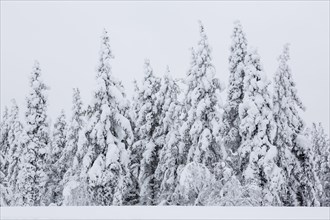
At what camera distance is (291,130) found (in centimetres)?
2836

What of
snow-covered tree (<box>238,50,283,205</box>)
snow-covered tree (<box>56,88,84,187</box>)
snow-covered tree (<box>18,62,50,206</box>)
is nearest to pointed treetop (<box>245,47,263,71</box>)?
→ snow-covered tree (<box>238,50,283,205</box>)

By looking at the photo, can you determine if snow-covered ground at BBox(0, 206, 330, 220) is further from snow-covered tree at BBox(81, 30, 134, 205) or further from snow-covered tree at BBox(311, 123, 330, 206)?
snow-covered tree at BBox(311, 123, 330, 206)

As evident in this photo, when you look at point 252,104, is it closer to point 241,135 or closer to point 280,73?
point 241,135

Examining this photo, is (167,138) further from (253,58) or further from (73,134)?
(73,134)

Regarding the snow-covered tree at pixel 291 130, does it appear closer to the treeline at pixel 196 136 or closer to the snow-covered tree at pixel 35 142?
the treeline at pixel 196 136

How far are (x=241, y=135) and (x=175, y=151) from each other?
14.1 ft

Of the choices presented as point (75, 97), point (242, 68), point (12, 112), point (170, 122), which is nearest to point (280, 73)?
point (242, 68)

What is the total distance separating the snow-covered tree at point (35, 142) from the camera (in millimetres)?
34344

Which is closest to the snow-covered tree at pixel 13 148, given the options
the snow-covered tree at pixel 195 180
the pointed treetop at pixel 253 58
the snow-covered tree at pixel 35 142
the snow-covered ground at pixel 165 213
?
the snow-covered tree at pixel 35 142

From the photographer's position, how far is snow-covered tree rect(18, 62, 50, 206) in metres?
34.3

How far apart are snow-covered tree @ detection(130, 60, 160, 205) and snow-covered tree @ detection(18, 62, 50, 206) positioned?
851cm

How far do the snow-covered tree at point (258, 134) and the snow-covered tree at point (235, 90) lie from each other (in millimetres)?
922

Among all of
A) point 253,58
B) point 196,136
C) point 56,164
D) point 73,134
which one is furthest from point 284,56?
point 56,164

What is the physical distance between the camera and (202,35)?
2620cm
